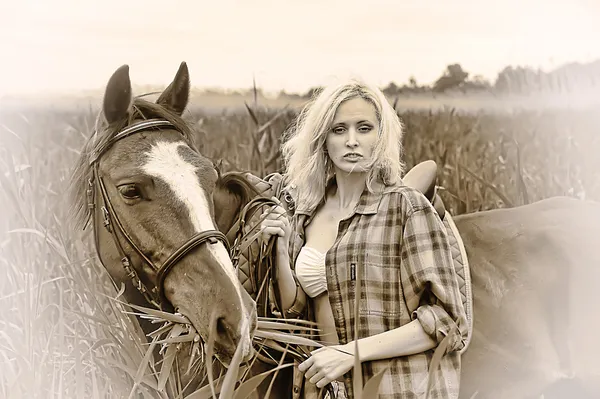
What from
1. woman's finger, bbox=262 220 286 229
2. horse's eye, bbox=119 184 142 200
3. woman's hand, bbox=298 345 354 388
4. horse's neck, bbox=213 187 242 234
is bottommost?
woman's hand, bbox=298 345 354 388

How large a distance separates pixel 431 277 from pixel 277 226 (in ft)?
1.04

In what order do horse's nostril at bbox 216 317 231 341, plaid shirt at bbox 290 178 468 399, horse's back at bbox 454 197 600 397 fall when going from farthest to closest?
horse's back at bbox 454 197 600 397, plaid shirt at bbox 290 178 468 399, horse's nostril at bbox 216 317 231 341

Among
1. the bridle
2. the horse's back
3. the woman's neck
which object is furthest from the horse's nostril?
the horse's back

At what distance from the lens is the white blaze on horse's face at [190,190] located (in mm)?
1222

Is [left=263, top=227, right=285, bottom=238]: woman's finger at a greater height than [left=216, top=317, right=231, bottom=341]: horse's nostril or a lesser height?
greater

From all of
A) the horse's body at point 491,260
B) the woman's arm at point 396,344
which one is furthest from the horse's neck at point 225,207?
the woman's arm at point 396,344

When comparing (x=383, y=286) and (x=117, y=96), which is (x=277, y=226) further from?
(x=117, y=96)

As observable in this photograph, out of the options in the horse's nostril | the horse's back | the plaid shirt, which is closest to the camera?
the horse's nostril

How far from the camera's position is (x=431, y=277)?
129 cm

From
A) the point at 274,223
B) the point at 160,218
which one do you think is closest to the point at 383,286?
the point at 274,223

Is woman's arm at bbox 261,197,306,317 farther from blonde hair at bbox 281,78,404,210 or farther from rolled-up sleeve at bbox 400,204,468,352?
rolled-up sleeve at bbox 400,204,468,352

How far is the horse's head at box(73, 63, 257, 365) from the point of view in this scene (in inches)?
47.9

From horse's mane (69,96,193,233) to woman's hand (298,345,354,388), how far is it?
489 mm

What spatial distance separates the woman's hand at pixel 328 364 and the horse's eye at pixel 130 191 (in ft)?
1.50
